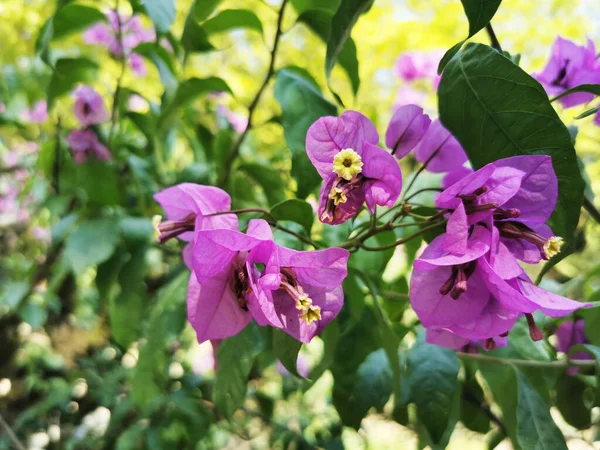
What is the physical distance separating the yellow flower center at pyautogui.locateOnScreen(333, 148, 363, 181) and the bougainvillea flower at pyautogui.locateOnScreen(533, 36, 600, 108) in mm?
281

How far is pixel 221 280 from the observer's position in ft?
1.10

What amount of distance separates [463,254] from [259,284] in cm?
12

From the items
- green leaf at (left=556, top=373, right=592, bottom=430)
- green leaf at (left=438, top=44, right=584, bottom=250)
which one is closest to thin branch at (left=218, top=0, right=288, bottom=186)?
green leaf at (left=438, top=44, right=584, bottom=250)

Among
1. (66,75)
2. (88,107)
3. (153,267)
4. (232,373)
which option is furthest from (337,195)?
(153,267)

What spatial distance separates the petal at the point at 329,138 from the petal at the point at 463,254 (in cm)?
8

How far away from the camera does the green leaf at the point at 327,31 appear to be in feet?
1.68

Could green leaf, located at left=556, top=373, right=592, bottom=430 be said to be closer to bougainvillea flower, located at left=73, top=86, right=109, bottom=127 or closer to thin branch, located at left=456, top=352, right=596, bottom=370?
thin branch, located at left=456, top=352, right=596, bottom=370

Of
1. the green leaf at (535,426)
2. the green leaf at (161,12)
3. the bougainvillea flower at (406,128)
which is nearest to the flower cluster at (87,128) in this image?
the green leaf at (161,12)

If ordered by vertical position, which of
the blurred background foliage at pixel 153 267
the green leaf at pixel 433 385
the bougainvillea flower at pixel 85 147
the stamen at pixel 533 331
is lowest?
the blurred background foliage at pixel 153 267

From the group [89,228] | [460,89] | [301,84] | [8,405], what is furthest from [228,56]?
[460,89]

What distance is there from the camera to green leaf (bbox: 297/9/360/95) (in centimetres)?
51

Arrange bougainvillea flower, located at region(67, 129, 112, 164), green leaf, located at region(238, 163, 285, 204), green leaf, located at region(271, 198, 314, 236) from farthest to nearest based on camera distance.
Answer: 1. bougainvillea flower, located at region(67, 129, 112, 164)
2. green leaf, located at region(238, 163, 285, 204)
3. green leaf, located at region(271, 198, 314, 236)

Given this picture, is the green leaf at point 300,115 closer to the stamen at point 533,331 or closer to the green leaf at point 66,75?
the stamen at point 533,331

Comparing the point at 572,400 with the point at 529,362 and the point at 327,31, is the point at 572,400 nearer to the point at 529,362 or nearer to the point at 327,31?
the point at 529,362
